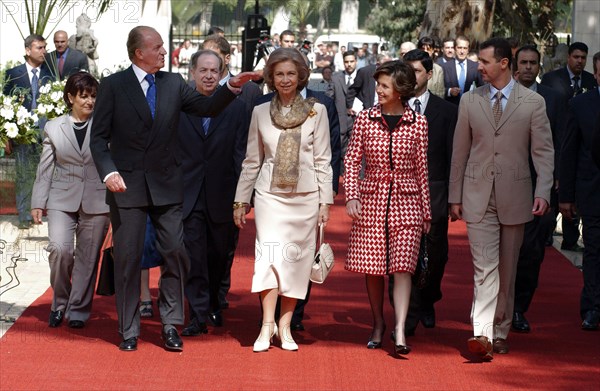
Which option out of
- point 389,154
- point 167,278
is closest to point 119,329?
point 167,278

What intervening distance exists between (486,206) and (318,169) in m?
1.19

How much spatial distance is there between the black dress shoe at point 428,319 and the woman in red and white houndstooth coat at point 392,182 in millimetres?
1080

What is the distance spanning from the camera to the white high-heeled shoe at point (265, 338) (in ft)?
29.5

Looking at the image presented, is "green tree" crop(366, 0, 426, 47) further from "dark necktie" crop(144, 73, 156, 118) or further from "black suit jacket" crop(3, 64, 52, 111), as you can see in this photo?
"dark necktie" crop(144, 73, 156, 118)

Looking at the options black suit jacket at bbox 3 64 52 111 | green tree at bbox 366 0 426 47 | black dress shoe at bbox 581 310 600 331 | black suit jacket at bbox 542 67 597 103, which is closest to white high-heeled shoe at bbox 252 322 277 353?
black dress shoe at bbox 581 310 600 331

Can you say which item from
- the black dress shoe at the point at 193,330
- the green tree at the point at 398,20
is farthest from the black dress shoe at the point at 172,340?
the green tree at the point at 398,20

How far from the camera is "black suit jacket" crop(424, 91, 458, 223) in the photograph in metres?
9.77

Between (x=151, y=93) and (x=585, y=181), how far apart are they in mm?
3454

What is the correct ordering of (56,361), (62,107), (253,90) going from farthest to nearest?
(62,107) < (253,90) < (56,361)

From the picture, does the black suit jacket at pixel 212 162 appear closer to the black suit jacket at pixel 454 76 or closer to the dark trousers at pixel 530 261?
the dark trousers at pixel 530 261

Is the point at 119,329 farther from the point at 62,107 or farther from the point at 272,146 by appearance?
the point at 62,107

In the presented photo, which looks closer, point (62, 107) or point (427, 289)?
point (427, 289)

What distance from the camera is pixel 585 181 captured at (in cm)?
1011

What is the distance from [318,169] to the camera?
9.12 m
